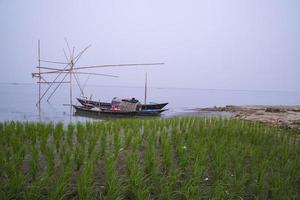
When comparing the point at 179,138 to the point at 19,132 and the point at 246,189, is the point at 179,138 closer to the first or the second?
the point at 246,189

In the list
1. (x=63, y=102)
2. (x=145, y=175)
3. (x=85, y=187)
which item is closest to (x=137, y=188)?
(x=145, y=175)

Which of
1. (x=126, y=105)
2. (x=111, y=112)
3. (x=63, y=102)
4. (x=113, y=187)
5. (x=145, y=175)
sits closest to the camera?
(x=113, y=187)

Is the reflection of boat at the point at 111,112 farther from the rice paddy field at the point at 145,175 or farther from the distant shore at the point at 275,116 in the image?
the rice paddy field at the point at 145,175

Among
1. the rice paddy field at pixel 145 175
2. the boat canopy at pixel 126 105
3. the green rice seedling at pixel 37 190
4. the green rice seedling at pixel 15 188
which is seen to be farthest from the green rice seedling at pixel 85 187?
the boat canopy at pixel 126 105

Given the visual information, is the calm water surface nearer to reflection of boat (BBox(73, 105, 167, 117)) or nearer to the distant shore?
reflection of boat (BBox(73, 105, 167, 117))

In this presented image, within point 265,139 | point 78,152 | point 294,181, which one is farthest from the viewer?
point 265,139

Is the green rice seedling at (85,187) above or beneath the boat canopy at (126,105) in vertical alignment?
beneath

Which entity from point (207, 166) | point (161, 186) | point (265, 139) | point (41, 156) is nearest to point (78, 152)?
point (41, 156)

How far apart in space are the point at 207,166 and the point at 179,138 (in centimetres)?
177

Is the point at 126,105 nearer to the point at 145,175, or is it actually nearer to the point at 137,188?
the point at 145,175

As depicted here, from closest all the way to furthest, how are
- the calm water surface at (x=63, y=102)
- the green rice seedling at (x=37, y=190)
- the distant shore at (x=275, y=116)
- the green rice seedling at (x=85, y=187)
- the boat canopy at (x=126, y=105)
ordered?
the green rice seedling at (x=37, y=190) < the green rice seedling at (x=85, y=187) < the distant shore at (x=275, y=116) < the boat canopy at (x=126, y=105) < the calm water surface at (x=63, y=102)

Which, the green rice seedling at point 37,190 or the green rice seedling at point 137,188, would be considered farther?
the green rice seedling at point 137,188

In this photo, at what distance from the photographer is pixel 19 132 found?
21.6 feet

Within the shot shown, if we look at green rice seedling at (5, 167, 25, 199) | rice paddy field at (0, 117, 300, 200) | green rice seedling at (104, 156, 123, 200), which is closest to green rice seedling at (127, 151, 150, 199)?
rice paddy field at (0, 117, 300, 200)
